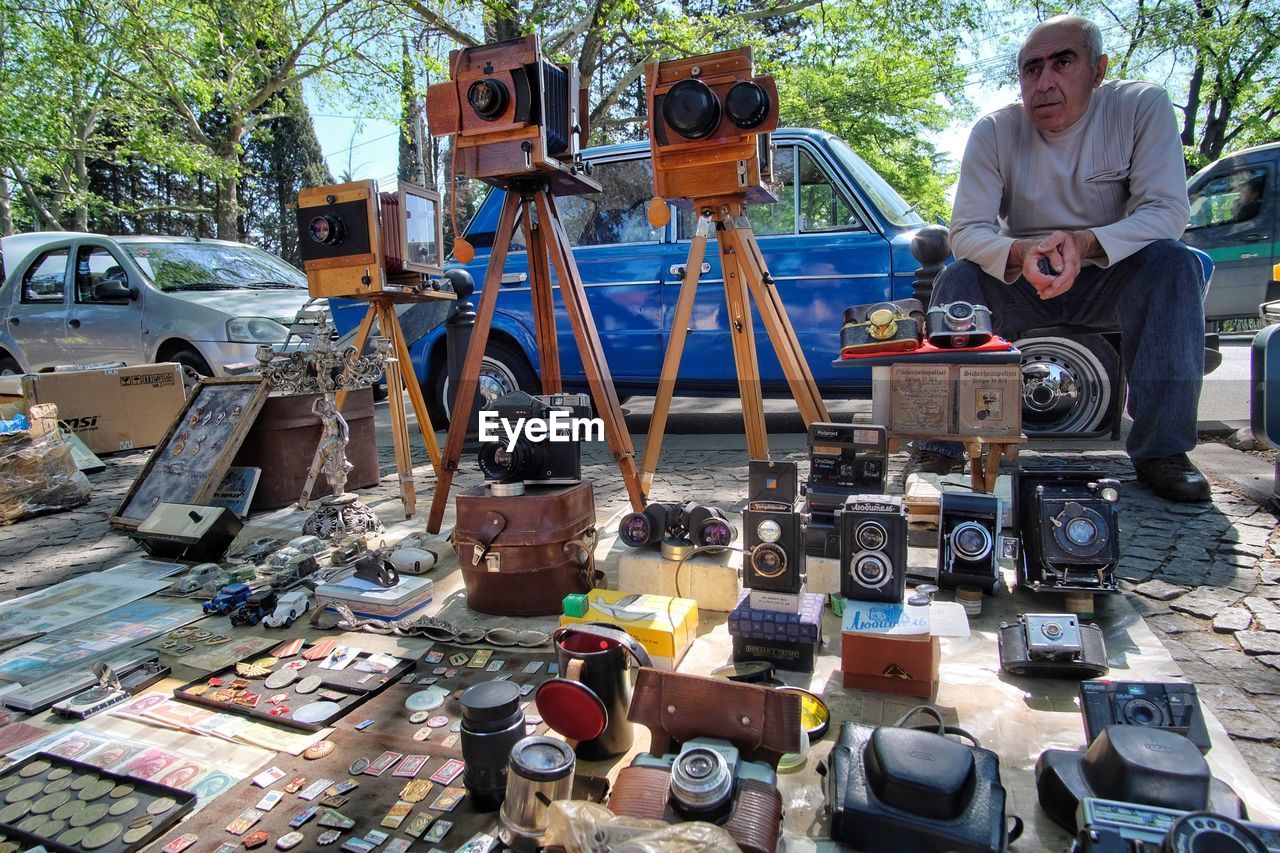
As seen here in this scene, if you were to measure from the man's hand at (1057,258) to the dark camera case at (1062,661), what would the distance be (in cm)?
151

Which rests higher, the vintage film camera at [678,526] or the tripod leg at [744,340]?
the tripod leg at [744,340]

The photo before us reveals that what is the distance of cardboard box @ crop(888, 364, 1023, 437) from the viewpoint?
2598 millimetres

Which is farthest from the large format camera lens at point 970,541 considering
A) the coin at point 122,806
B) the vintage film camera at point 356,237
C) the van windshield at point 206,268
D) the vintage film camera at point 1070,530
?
the van windshield at point 206,268

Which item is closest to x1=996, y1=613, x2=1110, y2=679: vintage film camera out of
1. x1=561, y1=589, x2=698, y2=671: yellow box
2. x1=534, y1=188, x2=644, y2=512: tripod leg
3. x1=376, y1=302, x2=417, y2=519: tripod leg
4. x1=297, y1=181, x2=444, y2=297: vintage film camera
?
x1=561, y1=589, x2=698, y2=671: yellow box

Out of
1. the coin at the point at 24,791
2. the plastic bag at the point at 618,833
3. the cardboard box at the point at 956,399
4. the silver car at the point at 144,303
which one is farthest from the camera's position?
the silver car at the point at 144,303

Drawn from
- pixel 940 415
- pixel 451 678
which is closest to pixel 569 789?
pixel 451 678

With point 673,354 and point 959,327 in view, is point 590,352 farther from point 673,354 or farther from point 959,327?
point 959,327

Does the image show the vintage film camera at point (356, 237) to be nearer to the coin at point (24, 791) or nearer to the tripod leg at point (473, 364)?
the tripod leg at point (473, 364)

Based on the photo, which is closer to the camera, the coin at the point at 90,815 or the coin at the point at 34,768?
the coin at the point at 90,815

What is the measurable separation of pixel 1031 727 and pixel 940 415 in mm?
1384

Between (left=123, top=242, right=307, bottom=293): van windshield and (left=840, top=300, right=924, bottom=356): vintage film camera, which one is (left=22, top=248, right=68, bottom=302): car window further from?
(left=840, top=300, right=924, bottom=356): vintage film camera

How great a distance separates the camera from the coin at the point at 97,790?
1.38 meters

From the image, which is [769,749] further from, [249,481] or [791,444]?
[791,444]

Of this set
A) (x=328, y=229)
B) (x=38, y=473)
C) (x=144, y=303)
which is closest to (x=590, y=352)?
(x=328, y=229)
